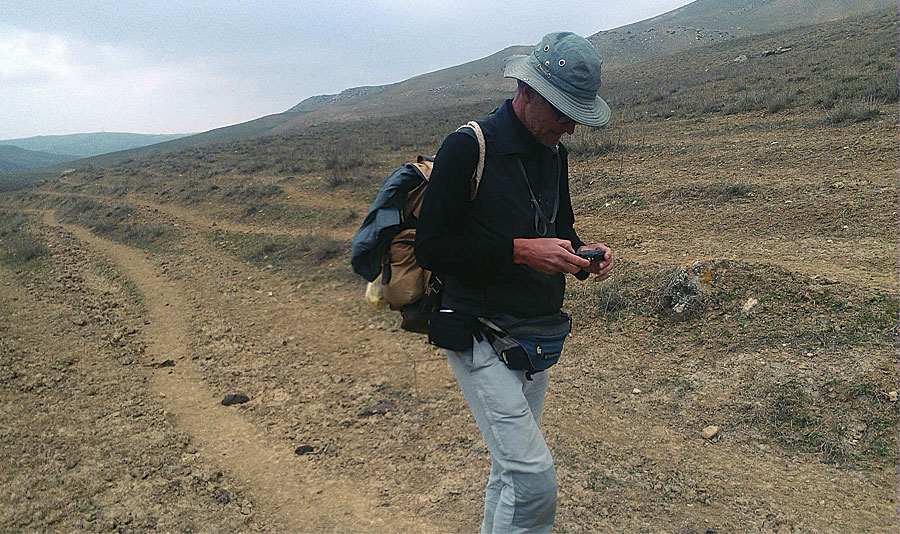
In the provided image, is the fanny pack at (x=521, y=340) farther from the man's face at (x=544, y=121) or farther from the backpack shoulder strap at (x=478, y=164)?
the man's face at (x=544, y=121)

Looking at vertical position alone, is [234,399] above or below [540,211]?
below

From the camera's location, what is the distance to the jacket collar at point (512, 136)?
1722 mm

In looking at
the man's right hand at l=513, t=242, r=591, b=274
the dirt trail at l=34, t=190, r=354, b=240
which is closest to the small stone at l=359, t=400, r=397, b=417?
the man's right hand at l=513, t=242, r=591, b=274

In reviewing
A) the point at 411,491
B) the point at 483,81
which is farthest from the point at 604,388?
the point at 483,81

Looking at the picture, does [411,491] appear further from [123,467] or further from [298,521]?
[123,467]

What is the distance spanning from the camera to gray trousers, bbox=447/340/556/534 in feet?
5.48

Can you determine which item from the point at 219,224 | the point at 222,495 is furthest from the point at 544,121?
the point at 219,224

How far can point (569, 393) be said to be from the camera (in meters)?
4.11

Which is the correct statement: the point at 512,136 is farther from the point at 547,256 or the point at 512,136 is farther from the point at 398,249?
the point at 398,249

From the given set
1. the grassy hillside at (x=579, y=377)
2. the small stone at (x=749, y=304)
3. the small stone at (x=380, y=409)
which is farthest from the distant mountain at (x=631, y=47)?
the small stone at (x=380, y=409)

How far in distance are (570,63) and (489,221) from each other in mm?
551

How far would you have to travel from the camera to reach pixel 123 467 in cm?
352

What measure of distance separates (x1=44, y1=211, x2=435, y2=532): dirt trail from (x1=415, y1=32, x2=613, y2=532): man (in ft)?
4.97

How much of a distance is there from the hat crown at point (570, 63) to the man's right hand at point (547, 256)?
0.48 metres
